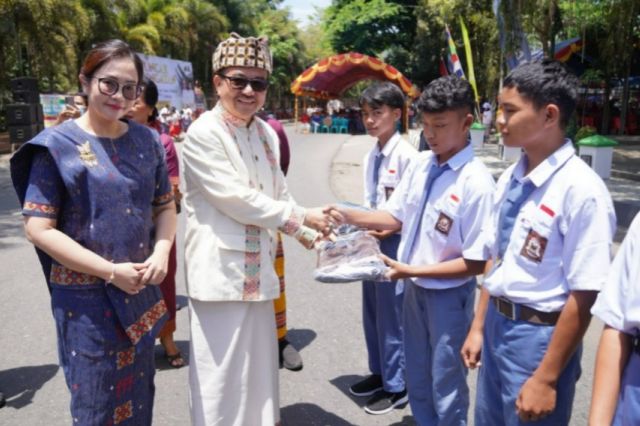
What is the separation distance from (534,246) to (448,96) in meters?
0.78

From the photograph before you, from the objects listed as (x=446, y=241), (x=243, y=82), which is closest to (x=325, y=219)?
(x=446, y=241)

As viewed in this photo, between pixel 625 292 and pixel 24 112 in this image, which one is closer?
pixel 625 292

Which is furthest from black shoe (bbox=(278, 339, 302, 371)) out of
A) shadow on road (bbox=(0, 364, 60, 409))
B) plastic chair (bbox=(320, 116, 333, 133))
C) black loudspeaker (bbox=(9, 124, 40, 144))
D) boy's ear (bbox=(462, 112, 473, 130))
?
plastic chair (bbox=(320, 116, 333, 133))

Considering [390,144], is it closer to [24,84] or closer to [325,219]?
[325,219]

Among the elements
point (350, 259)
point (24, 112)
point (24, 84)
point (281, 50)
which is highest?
point (281, 50)

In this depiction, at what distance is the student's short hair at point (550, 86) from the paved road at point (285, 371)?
6.53 ft

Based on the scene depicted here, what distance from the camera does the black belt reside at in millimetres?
1691

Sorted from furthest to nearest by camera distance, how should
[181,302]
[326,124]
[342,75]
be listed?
[326,124]
[342,75]
[181,302]

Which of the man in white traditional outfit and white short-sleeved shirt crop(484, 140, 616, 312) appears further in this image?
the man in white traditional outfit

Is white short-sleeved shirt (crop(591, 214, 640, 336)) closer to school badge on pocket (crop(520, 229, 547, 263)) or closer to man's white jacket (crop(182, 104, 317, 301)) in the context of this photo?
school badge on pocket (crop(520, 229, 547, 263))

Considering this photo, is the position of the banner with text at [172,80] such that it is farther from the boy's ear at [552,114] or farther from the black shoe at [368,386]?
the boy's ear at [552,114]

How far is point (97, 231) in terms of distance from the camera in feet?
6.35

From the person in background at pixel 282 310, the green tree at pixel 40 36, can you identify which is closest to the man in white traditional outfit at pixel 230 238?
the person in background at pixel 282 310

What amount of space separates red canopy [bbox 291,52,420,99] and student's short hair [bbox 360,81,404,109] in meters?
18.3
